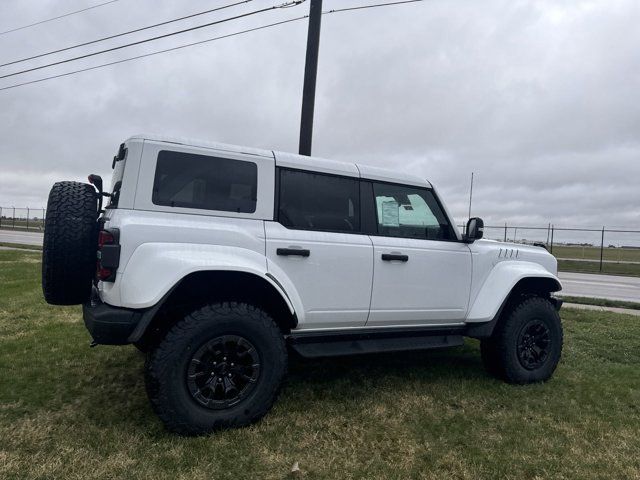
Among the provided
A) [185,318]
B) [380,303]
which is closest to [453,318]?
[380,303]

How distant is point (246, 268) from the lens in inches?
127

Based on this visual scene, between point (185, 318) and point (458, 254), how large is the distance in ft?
8.00

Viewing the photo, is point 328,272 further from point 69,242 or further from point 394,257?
point 69,242

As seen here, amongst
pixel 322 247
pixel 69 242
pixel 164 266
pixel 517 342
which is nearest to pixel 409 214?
pixel 322 247

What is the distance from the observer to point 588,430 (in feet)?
11.3

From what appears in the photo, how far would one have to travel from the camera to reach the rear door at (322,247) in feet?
11.4

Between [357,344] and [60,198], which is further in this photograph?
[357,344]

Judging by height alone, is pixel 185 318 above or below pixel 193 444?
above

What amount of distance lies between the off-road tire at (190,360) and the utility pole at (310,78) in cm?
431

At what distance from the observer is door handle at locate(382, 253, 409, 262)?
384cm

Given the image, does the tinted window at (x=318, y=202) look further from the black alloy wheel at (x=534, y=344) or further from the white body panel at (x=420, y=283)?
the black alloy wheel at (x=534, y=344)

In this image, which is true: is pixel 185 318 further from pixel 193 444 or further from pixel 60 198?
pixel 60 198

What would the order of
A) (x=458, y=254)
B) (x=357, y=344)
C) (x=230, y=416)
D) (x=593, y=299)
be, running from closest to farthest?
(x=230, y=416) → (x=357, y=344) → (x=458, y=254) → (x=593, y=299)

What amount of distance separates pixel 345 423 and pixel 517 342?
1942 mm
